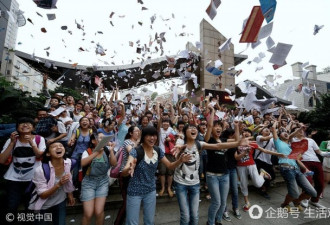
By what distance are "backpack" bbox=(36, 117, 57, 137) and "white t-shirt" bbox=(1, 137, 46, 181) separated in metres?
0.70

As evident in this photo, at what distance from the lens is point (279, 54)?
3109 mm

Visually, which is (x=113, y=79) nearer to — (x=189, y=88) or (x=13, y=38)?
(x=189, y=88)

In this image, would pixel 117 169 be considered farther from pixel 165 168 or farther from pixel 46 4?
pixel 46 4

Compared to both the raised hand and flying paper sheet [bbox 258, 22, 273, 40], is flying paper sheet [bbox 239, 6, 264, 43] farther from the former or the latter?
the raised hand

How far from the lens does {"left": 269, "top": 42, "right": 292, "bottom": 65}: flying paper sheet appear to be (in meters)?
3.06

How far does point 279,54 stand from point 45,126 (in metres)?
4.70

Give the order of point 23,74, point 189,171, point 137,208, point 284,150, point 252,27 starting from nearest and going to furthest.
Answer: point 137,208, point 189,171, point 252,27, point 284,150, point 23,74

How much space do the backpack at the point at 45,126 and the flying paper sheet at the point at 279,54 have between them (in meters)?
4.44

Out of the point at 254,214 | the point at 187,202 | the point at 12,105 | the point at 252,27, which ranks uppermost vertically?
the point at 252,27

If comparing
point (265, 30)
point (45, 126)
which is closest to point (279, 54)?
point (265, 30)

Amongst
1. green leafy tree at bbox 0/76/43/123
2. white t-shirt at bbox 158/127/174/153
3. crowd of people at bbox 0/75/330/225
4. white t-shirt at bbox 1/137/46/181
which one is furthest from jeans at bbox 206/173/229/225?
green leafy tree at bbox 0/76/43/123

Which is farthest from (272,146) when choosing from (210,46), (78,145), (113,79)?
(113,79)

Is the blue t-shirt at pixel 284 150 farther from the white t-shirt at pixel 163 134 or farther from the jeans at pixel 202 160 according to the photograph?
the white t-shirt at pixel 163 134

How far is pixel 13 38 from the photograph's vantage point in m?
24.8
